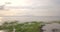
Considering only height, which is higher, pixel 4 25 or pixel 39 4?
pixel 39 4

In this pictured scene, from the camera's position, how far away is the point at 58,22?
1.37m

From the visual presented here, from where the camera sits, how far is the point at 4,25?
1366 millimetres

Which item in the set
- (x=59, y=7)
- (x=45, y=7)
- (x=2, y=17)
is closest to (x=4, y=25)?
(x=2, y=17)

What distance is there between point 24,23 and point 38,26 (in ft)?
0.46

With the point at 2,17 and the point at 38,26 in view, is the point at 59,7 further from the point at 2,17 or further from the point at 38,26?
the point at 2,17

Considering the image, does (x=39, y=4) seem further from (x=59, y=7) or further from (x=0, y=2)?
(x=0, y=2)

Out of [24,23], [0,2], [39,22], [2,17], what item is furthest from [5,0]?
[39,22]

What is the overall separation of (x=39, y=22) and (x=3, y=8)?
377 millimetres

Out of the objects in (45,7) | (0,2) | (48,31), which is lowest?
(48,31)

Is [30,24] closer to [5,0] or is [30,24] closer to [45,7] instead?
[45,7]

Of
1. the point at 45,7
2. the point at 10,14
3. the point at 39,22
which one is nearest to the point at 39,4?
the point at 45,7

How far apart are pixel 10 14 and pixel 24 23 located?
16 cm

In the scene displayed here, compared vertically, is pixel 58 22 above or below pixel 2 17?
below

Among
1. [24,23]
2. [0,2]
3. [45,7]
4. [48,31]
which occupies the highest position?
[0,2]
